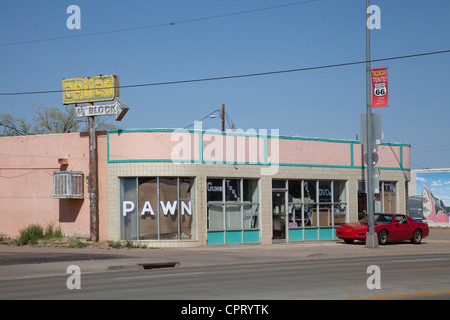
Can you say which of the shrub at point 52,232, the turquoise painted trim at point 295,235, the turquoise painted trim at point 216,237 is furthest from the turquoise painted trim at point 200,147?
the shrub at point 52,232

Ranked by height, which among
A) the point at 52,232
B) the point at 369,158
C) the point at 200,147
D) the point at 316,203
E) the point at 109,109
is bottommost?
the point at 52,232

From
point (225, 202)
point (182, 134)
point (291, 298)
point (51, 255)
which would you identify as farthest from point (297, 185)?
point (291, 298)

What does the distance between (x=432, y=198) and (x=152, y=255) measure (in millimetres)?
38010

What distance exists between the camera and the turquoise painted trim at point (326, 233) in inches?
1298

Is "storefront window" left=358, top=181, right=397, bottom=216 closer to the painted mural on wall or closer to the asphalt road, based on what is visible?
the asphalt road

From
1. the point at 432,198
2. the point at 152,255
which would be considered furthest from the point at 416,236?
the point at 432,198

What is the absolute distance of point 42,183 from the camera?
30453mm

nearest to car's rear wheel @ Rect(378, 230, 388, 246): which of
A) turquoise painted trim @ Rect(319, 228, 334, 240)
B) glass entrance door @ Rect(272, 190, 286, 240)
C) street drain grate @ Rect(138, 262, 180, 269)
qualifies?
turquoise painted trim @ Rect(319, 228, 334, 240)

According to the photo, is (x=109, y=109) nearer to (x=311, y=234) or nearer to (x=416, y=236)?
(x=311, y=234)

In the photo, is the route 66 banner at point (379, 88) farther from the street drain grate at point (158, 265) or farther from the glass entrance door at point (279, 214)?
the street drain grate at point (158, 265)

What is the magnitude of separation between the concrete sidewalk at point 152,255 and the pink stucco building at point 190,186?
155 cm

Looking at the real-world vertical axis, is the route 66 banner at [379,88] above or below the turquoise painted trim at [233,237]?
above

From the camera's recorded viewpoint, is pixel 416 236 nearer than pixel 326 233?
Yes
